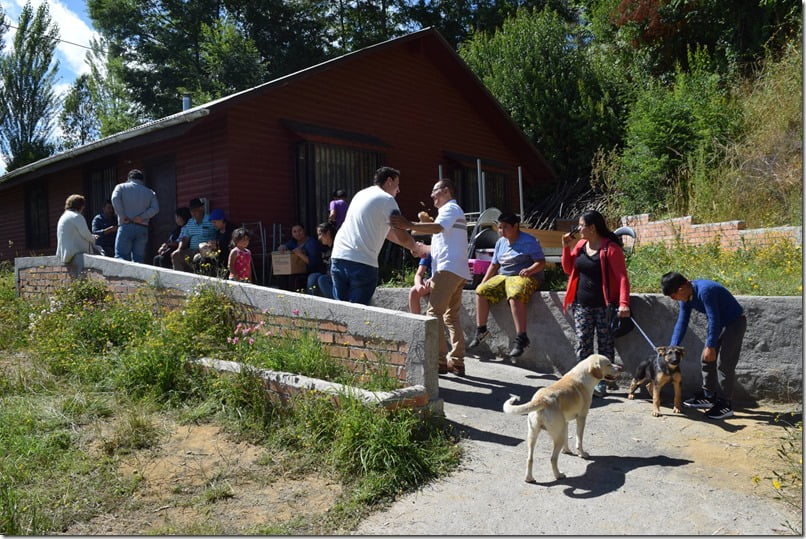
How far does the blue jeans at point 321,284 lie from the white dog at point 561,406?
4270 millimetres

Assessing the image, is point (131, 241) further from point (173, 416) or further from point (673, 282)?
point (673, 282)

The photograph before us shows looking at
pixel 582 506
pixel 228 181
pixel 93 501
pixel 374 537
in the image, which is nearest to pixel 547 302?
pixel 582 506

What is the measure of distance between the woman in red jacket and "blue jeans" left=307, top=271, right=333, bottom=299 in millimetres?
3390

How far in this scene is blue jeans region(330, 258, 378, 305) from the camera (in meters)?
5.48

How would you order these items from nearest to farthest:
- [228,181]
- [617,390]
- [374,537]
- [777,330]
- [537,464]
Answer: [374,537], [537,464], [777,330], [617,390], [228,181]

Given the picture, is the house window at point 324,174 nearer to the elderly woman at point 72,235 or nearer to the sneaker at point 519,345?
the elderly woman at point 72,235

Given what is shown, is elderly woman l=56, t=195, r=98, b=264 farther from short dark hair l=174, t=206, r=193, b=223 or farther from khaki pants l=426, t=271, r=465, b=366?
khaki pants l=426, t=271, r=465, b=366

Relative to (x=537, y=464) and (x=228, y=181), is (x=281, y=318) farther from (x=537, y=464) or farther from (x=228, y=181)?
(x=228, y=181)

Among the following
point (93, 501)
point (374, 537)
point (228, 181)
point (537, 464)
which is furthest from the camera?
point (228, 181)

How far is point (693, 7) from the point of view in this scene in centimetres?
1605

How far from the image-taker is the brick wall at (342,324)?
4660 millimetres

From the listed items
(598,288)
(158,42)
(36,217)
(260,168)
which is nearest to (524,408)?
(598,288)

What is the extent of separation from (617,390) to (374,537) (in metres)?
3.41

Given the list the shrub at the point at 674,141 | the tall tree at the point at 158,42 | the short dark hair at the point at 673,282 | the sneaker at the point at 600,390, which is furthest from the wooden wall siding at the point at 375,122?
the tall tree at the point at 158,42
